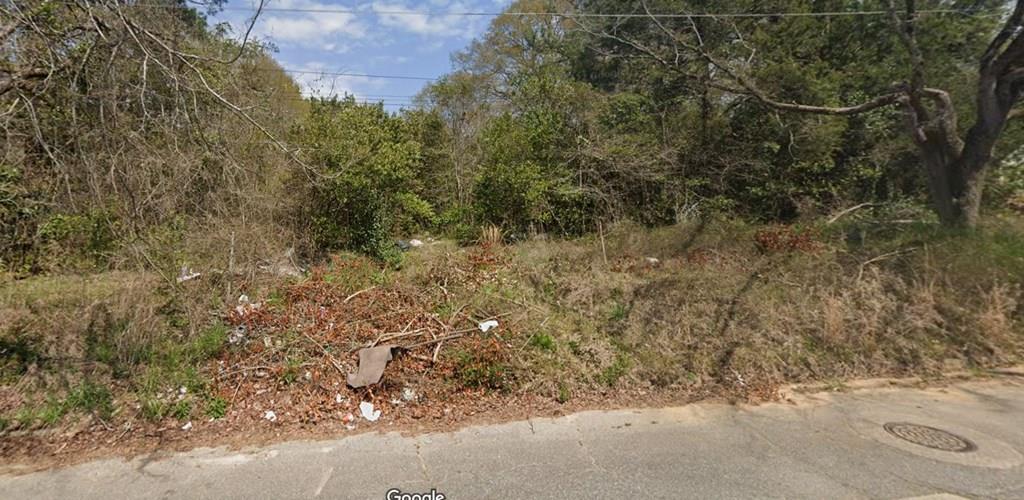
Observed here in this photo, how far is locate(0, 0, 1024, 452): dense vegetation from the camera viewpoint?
4133mm

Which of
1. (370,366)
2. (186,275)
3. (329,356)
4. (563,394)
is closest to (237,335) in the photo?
(329,356)

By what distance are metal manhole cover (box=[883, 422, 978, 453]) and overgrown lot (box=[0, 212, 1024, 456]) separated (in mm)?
900

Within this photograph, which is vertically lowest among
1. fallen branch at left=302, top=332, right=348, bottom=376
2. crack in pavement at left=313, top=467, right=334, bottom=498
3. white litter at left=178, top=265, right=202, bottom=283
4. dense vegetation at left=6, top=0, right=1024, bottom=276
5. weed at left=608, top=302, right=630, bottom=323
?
crack in pavement at left=313, top=467, right=334, bottom=498

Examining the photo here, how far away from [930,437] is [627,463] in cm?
244

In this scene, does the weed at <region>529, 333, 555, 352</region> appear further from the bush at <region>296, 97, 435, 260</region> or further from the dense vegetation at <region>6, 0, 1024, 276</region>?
the bush at <region>296, 97, 435, 260</region>

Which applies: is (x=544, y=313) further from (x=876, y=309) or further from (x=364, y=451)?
(x=876, y=309)

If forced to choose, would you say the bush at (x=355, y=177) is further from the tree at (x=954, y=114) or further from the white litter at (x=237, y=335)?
the tree at (x=954, y=114)

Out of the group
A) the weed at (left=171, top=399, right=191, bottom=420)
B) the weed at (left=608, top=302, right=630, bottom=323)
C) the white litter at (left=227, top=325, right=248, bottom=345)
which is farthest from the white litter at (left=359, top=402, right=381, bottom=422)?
the weed at (left=608, top=302, right=630, bottom=323)

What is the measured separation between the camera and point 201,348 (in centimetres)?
438

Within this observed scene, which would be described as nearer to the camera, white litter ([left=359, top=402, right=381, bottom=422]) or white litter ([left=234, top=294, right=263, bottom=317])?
white litter ([left=359, top=402, right=381, bottom=422])

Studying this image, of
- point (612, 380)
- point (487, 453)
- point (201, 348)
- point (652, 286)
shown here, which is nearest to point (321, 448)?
point (487, 453)

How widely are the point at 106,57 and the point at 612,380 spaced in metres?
5.56

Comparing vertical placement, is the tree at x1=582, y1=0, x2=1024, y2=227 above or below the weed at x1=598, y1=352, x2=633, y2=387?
above

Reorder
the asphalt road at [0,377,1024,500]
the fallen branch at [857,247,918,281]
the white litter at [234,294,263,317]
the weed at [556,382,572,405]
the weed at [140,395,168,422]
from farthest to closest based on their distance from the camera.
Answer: the fallen branch at [857,247,918,281] → the white litter at [234,294,263,317] → the weed at [556,382,572,405] → the weed at [140,395,168,422] → the asphalt road at [0,377,1024,500]
